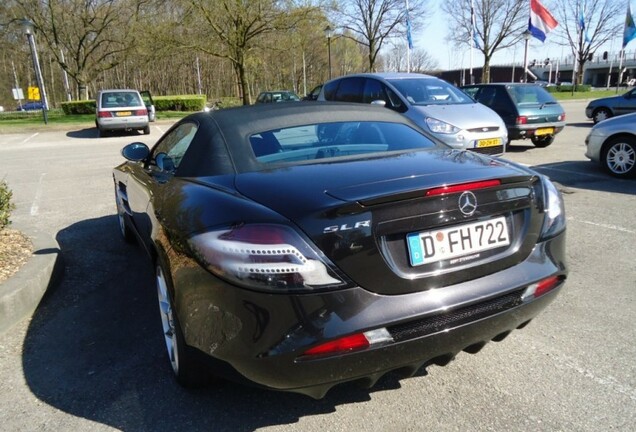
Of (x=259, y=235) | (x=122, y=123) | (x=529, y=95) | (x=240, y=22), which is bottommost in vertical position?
(x=259, y=235)

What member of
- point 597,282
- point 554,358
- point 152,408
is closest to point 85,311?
point 152,408

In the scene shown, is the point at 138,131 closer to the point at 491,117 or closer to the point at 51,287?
the point at 491,117

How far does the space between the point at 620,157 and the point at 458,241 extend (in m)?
7.07

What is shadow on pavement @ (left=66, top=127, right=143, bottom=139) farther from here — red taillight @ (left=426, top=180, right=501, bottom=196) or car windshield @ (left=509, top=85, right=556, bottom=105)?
red taillight @ (left=426, top=180, right=501, bottom=196)

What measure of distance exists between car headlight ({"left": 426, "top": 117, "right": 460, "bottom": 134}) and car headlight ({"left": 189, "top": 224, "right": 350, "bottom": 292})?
258 inches

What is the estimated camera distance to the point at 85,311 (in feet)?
11.6

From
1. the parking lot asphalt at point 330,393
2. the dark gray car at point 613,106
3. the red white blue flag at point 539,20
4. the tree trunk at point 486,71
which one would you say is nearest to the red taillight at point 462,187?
the parking lot asphalt at point 330,393

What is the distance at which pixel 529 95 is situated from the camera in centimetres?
1129

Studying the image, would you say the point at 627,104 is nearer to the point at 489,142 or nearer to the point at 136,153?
the point at 489,142

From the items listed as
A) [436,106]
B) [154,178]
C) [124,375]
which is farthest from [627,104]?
[124,375]

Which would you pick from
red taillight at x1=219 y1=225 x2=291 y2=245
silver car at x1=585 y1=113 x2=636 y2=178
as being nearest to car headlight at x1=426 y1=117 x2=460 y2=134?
silver car at x1=585 y1=113 x2=636 y2=178

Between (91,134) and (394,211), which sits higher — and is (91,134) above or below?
below

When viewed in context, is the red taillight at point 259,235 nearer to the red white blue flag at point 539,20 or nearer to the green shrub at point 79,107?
the green shrub at point 79,107

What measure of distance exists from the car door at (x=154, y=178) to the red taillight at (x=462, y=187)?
5.21 ft
